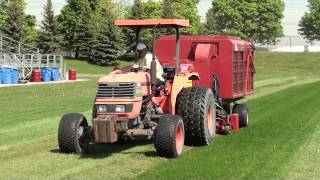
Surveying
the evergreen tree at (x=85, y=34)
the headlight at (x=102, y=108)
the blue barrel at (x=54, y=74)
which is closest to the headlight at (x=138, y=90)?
the headlight at (x=102, y=108)

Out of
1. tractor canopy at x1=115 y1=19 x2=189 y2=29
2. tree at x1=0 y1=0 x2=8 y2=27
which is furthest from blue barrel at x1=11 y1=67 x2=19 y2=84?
→ tractor canopy at x1=115 y1=19 x2=189 y2=29

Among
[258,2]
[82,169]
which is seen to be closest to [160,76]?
[82,169]

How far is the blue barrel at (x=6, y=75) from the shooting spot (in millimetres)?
40438

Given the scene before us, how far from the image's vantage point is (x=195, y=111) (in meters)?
11.5

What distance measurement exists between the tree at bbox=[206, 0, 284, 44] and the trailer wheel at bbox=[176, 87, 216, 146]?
103 m

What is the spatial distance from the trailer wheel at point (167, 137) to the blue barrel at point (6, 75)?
31.5 metres

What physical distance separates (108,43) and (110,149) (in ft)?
173

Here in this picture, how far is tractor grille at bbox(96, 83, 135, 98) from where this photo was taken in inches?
408

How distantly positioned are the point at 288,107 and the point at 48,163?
12878 millimetres

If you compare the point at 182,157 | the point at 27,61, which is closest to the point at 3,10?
the point at 27,61

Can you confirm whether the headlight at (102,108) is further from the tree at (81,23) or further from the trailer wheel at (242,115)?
the tree at (81,23)

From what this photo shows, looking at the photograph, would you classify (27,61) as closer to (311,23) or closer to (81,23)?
(81,23)

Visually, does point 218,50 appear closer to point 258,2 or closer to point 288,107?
point 288,107

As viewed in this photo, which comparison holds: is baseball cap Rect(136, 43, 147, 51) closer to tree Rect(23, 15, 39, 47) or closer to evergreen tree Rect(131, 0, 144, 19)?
tree Rect(23, 15, 39, 47)
